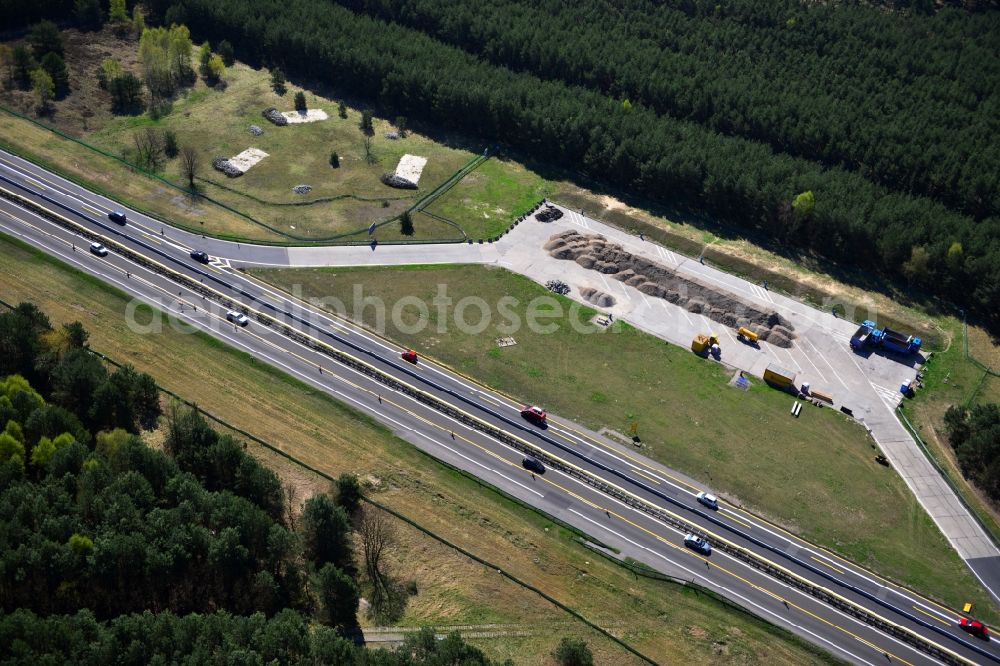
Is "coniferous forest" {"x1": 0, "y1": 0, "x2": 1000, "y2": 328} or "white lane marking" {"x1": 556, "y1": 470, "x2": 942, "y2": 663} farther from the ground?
"coniferous forest" {"x1": 0, "y1": 0, "x2": 1000, "y2": 328}

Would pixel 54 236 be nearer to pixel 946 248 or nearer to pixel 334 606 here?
pixel 334 606

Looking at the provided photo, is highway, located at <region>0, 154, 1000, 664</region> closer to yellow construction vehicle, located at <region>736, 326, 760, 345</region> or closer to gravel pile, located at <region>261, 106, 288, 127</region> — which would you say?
yellow construction vehicle, located at <region>736, 326, 760, 345</region>

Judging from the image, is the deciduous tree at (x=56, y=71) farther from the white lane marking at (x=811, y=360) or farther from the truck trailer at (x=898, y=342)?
the truck trailer at (x=898, y=342)

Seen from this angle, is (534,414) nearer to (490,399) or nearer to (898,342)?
(490,399)

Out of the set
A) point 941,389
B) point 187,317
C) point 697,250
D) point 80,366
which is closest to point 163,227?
point 187,317

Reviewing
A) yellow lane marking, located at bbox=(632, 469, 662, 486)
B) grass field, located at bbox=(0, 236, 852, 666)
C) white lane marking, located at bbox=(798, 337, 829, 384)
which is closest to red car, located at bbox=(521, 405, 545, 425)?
grass field, located at bbox=(0, 236, 852, 666)

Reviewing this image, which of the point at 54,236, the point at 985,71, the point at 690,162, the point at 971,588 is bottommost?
the point at 54,236

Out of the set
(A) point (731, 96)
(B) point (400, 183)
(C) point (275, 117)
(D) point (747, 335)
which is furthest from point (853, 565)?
(C) point (275, 117)
